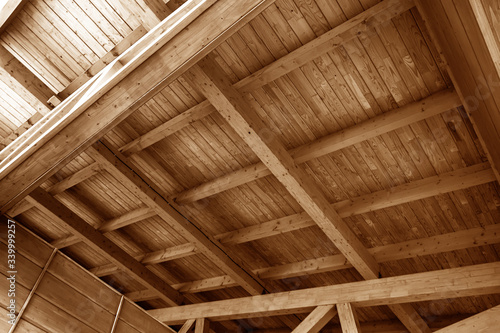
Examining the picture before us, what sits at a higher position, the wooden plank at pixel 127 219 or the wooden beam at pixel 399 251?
the wooden plank at pixel 127 219

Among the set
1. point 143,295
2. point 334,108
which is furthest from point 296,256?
point 143,295

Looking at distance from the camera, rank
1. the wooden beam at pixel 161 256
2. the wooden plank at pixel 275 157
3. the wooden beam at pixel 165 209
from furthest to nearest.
Result: 1. the wooden beam at pixel 161 256
2. the wooden beam at pixel 165 209
3. the wooden plank at pixel 275 157

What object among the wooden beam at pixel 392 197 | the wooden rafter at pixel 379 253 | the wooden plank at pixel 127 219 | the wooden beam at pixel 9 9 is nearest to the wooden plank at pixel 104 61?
the wooden beam at pixel 9 9

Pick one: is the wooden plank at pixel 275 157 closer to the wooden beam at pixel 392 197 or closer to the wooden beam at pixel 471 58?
the wooden beam at pixel 392 197

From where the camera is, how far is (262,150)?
3.70 m

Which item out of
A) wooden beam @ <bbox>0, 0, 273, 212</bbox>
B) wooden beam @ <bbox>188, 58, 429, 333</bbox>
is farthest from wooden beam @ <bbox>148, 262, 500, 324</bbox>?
wooden beam @ <bbox>0, 0, 273, 212</bbox>

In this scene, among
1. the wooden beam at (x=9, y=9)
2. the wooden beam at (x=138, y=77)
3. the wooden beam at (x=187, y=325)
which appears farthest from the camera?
the wooden beam at (x=187, y=325)

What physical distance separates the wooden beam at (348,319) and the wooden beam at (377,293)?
0.24 ft

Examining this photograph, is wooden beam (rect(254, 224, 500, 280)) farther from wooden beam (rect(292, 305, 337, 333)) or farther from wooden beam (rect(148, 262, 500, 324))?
wooden beam (rect(292, 305, 337, 333))

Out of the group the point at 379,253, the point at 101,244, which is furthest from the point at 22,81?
the point at 379,253

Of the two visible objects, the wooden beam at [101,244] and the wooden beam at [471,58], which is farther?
the wooden beam at [101,244]

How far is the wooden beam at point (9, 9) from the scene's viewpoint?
304 cm

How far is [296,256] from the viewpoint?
5477 mm

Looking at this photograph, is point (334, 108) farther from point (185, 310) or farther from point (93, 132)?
point (185, 310)
